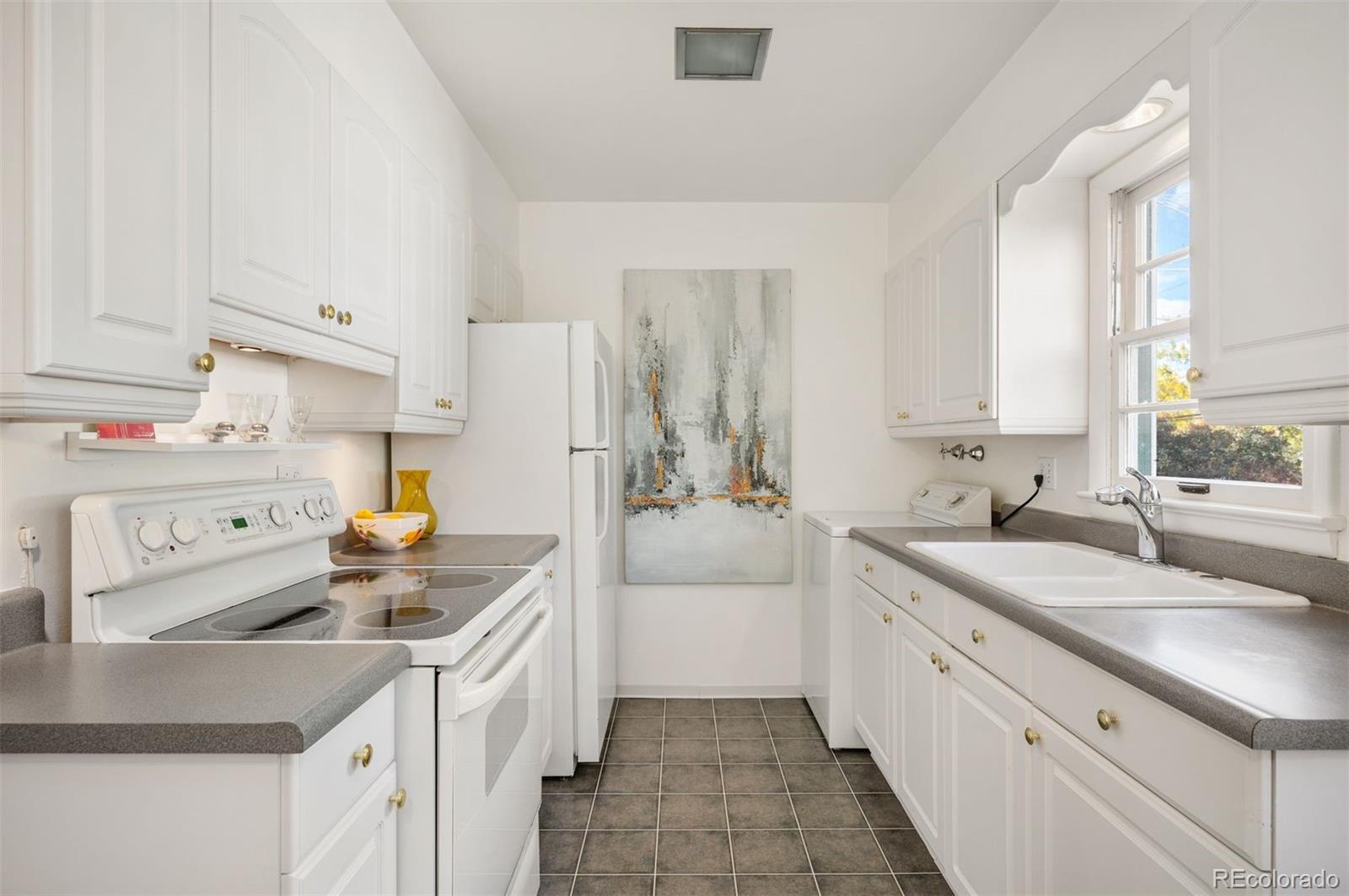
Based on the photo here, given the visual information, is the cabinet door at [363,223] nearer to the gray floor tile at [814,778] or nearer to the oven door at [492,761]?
the oven door at [492,761]

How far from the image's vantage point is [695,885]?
188cm

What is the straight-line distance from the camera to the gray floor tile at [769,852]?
→ 6.41ft

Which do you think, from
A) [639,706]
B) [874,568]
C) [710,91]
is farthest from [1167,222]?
[639,706]

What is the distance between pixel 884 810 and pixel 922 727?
511 mm

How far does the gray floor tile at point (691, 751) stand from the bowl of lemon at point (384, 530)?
1366 mm

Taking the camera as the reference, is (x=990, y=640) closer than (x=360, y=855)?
No

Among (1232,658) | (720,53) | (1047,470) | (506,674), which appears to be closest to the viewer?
(1232,658)

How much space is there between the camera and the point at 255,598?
1.48m

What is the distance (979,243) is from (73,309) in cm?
234

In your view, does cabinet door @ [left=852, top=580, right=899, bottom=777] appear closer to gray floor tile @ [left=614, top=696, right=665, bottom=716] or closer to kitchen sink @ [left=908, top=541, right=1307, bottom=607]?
kitchen sink @ [left=908, top=541, right=1307, bottom=607]

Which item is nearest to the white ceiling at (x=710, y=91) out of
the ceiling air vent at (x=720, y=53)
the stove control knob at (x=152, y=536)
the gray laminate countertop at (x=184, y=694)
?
the ceiling air vent at (x=720, y=53)

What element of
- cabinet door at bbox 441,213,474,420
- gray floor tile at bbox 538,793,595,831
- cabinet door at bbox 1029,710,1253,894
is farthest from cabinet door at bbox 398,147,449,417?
cabinet door at bbox 1029,710,1253,894

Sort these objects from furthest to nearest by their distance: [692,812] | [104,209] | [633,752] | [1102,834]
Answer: [633,752] → [692,812] → [1102,834] → [104,209]

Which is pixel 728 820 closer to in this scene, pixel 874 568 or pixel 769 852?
pixel 769 852
